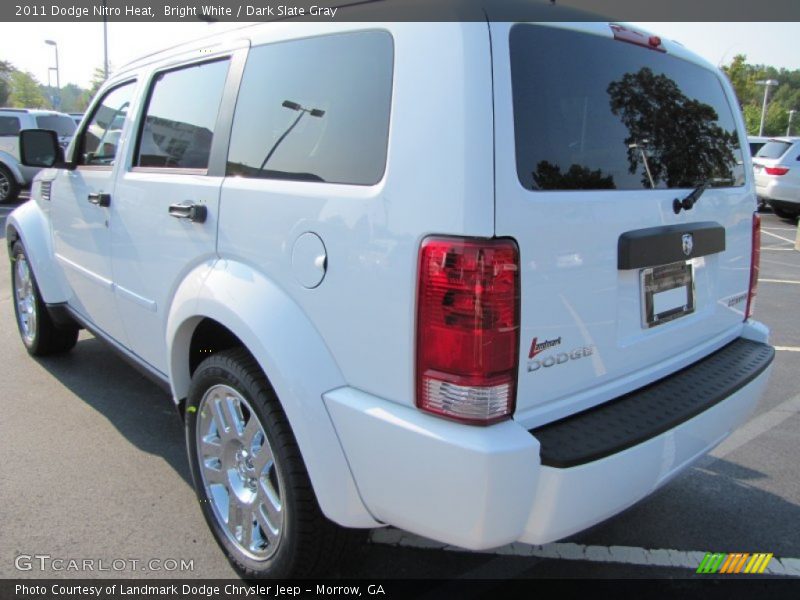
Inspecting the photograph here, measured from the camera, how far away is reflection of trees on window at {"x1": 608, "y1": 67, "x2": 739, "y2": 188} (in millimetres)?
2125

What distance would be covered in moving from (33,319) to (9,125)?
11.9m

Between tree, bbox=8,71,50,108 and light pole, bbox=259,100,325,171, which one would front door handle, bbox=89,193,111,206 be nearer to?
light pole, bbox=259,100,325,171

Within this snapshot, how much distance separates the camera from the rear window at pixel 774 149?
47.3ft

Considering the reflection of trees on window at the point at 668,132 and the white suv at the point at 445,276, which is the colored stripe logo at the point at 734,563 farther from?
the reflection of trees on window at the point at 668,132

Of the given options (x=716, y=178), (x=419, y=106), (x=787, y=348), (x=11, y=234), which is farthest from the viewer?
(x=787, y=348)

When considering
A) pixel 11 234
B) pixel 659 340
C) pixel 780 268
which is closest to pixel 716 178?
pixel 659 340

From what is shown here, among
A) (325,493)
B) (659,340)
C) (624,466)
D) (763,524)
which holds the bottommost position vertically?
(763,524)

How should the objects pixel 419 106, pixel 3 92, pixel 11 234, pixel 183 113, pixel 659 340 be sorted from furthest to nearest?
pixel 3 92, pixel 11 234, pixel 183 113, pixel 659 340, pixel 419 106

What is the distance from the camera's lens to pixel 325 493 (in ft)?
6.26

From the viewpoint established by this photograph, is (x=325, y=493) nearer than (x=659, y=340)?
Yes

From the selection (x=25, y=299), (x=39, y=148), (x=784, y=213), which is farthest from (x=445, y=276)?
(x=784, y=213)

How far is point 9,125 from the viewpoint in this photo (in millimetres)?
13969

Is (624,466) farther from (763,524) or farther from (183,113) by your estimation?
(183,113)

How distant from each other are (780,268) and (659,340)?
833 centimetres
